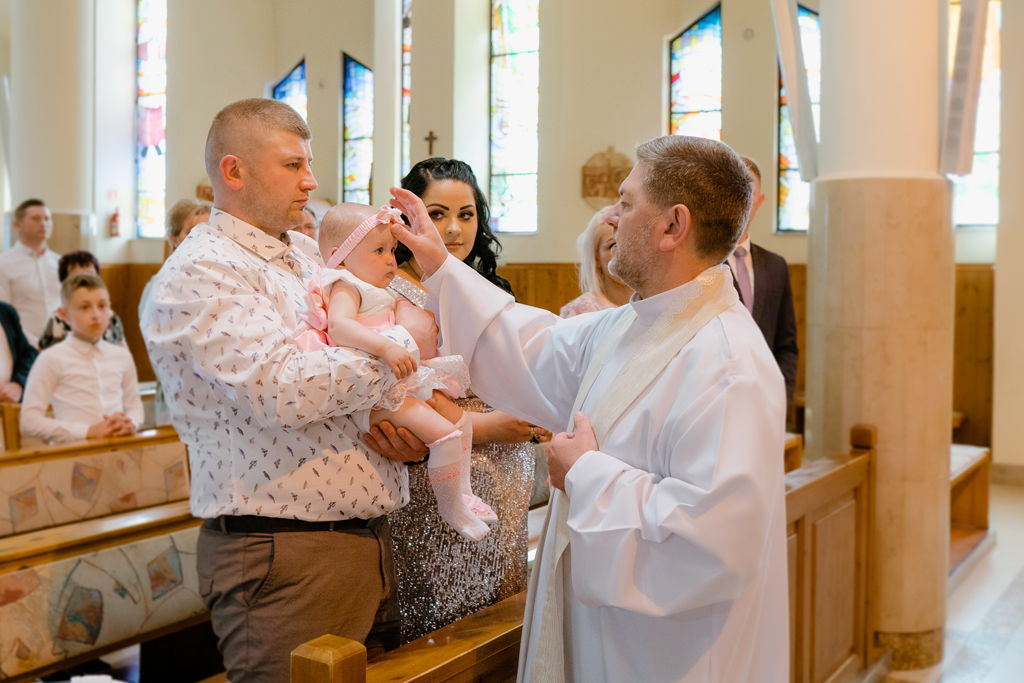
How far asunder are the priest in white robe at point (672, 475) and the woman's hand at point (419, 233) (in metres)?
0.06

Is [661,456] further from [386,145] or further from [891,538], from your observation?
[386,145]

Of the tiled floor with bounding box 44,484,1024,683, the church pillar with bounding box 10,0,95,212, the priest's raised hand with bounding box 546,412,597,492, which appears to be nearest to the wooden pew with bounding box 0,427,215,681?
the tiled floor with bounding box 44,484,1024,683

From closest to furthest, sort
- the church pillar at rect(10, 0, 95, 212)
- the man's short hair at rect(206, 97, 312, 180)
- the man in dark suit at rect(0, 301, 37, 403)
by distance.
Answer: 1. the man's short hair at rect(206, 97, 312, 180)
2. the man in dark suit at rect(0, 301, 37, 403)
3. the church pillar at rect(10, 0, 95, 212)

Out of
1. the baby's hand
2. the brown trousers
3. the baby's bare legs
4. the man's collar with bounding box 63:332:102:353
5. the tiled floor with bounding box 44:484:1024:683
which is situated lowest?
the tiled floor with bounding box 44:484:1024:683

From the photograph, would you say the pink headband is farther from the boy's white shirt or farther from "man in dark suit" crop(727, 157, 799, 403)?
the boy's white shirt

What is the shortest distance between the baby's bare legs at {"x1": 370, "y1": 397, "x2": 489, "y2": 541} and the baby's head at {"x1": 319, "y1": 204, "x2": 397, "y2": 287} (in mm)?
293

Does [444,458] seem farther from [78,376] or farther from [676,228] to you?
[78,376]

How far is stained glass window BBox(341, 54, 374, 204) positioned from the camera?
10.7 m

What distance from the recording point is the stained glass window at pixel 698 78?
10.7m

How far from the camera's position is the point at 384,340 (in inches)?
83.7

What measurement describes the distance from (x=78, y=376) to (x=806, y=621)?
11.7 feet

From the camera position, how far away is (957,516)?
644 centimetres

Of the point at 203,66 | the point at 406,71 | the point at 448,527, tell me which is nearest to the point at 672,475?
the point at 448,527

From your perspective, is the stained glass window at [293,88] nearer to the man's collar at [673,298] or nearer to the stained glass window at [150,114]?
the stained glass window at [150,114]
